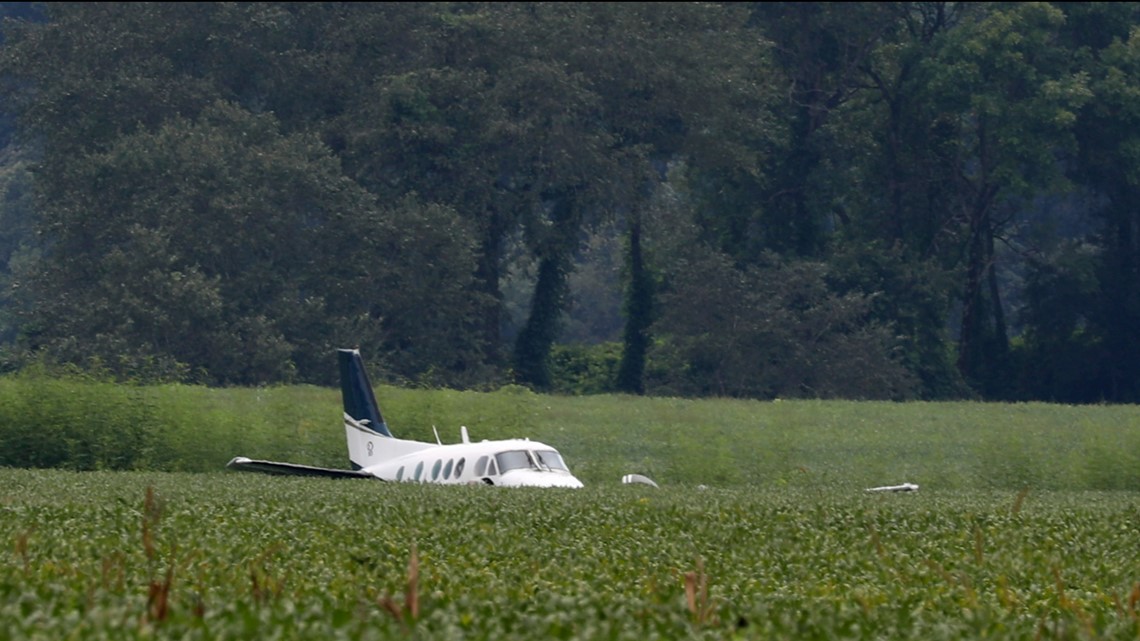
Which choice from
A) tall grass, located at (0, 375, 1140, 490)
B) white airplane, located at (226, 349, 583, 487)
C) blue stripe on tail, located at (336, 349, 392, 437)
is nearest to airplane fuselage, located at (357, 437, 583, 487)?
white airplane, located at (226, 349, 583, 487)

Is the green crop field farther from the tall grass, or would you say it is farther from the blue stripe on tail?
the blue stripe on tail

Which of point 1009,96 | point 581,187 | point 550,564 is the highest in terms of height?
point 1009,96

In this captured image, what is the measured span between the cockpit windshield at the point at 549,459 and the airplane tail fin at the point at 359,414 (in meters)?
6.20

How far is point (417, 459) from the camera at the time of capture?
30.6 meters

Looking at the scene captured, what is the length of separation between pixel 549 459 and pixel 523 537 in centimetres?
1099

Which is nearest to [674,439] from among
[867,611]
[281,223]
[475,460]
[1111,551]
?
[475,460]

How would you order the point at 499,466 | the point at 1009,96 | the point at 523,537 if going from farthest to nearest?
the point at 1009,96 → the point at 499,466 → the point at 523,537

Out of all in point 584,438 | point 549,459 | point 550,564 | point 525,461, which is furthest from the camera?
point 584,438

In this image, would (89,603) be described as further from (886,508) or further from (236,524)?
(886,508)

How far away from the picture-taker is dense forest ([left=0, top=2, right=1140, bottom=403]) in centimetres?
5419

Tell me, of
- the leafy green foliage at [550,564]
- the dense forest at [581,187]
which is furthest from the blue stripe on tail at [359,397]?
the dense forest at [581,187]

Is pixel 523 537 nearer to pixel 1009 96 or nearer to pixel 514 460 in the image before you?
pixel 514 460

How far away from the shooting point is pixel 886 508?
72.8ft

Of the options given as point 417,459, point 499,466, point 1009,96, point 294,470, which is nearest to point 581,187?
point 1009,96
